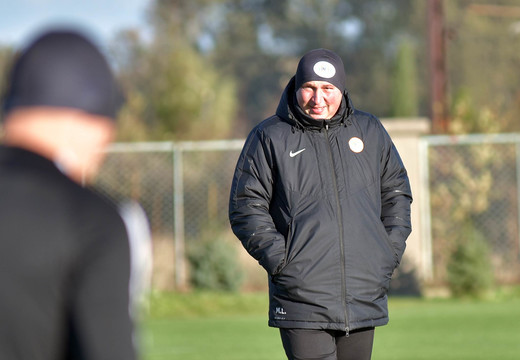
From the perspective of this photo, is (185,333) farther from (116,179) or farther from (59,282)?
(59,282)

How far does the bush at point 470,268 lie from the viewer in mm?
12766

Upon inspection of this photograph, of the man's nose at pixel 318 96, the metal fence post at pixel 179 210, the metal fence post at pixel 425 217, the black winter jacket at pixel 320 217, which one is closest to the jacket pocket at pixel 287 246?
the black winter jacket at pixel 320 217

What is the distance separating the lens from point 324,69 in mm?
4875

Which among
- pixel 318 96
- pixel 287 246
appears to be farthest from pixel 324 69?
pixel 287 246

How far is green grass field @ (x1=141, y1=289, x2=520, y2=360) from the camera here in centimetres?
862

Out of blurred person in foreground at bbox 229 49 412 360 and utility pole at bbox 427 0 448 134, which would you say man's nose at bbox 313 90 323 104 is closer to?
blurred person in foreground at bbox 229 49 412 360

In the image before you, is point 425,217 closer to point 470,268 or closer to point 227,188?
point 470,268

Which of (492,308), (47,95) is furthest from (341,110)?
(492,308)

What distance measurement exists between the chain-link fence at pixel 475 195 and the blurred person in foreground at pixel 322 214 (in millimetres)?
9378

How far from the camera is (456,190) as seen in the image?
14492 millimetres

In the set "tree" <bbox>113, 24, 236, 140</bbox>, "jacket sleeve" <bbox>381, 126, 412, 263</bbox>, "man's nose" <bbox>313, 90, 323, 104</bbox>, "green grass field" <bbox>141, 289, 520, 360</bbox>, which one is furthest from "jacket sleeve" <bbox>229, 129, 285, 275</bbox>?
"tree" <bbox>113, 24, 236, 140</bbox>

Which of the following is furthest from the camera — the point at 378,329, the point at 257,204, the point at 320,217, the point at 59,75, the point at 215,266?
the point at 215,266

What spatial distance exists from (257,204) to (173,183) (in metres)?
9.88

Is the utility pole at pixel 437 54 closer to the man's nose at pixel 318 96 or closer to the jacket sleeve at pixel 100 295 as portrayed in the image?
the man's nose at pixel 318 96
